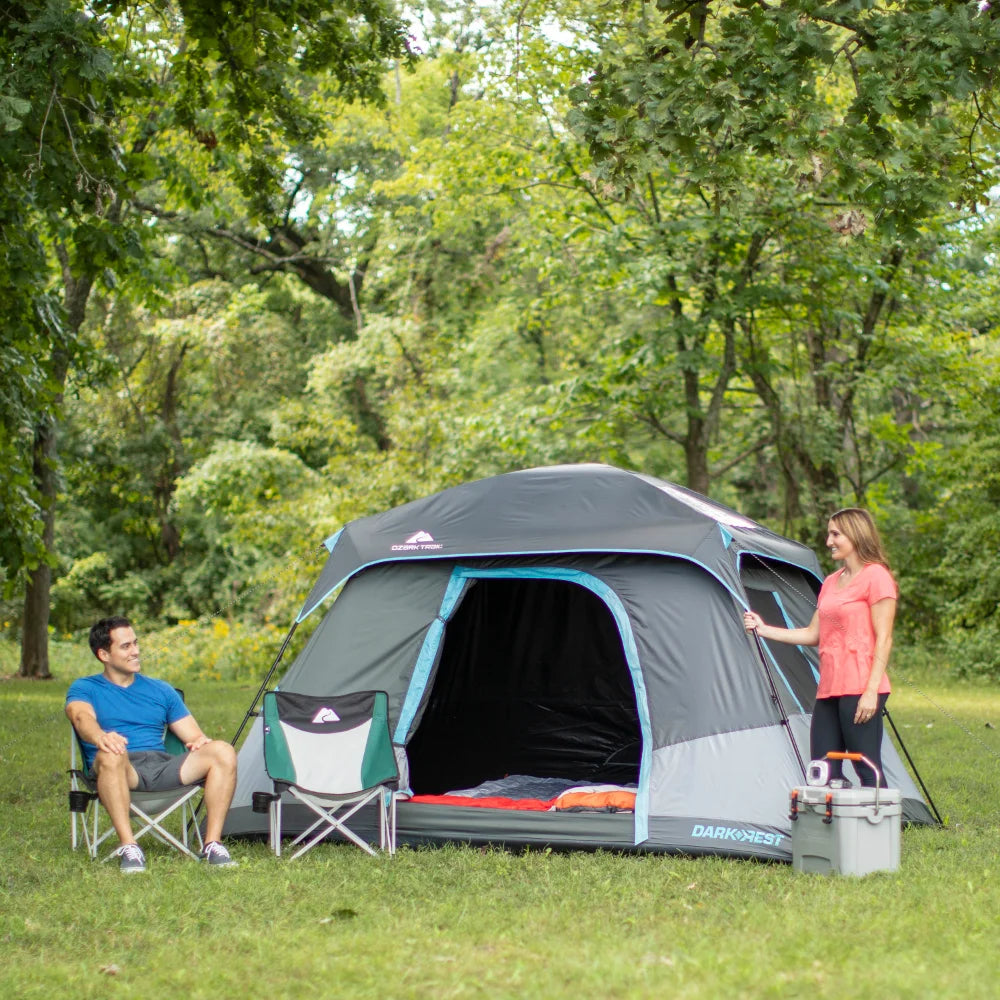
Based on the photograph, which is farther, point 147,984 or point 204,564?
point 204,564

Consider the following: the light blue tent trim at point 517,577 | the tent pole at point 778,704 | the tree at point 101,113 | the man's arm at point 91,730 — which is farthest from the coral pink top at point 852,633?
the tree at point 101,113

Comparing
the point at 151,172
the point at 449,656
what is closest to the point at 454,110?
the point at 151,172

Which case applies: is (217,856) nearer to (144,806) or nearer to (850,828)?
(144,806)

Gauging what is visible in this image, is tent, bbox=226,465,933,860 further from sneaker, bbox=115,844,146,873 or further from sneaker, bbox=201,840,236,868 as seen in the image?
sneaker, bbox=115,844,146,873

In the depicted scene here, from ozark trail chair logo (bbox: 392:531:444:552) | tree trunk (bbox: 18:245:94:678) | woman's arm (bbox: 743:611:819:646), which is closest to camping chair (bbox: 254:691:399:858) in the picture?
ozark trail chair logo (bbox: 392:531:444:552)

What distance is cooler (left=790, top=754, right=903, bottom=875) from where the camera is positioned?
15.0 feet

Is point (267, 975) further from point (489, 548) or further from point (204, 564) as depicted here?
point (204, 564)

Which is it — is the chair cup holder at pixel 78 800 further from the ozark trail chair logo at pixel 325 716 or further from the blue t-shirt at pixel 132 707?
the ozark trail chair logo at pixel 325 716

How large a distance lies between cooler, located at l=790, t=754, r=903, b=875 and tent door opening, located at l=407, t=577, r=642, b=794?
8.18 ft

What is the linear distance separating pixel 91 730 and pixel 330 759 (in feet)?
3.22

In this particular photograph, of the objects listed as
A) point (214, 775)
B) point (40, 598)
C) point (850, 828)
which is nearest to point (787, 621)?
point (850, 828)

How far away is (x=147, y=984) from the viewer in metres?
3.47

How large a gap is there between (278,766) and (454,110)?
34.9ft

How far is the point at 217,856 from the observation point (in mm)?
4957
